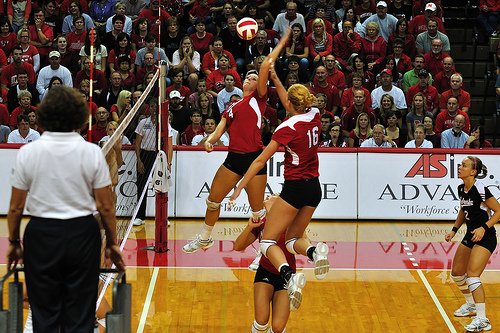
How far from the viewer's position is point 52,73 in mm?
16891

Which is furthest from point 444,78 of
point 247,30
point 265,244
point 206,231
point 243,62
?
point 265,244

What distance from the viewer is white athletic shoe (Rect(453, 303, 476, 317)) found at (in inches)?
390

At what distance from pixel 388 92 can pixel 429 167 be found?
234cm

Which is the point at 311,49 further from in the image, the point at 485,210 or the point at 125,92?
the point at 485,210

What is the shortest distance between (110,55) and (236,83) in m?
3.11

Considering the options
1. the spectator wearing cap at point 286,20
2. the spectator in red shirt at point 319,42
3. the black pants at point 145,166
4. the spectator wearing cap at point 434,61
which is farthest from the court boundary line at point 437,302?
the spectator wearing cap at point 286,20

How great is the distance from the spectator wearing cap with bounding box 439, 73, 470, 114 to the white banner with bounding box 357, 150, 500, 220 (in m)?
2.14

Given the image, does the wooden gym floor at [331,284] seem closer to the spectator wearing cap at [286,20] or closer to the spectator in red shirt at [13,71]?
the spectator in red shirt at [13,71]

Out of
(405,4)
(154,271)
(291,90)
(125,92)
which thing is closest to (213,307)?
(154,271)

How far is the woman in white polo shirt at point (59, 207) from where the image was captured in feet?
17.1

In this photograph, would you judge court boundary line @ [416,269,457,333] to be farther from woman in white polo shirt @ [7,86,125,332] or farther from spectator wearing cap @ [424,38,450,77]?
spectator wearing cap @ [424,38,450,77]

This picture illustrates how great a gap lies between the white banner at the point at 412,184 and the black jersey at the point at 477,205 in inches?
207

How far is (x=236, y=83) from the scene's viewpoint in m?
16.6

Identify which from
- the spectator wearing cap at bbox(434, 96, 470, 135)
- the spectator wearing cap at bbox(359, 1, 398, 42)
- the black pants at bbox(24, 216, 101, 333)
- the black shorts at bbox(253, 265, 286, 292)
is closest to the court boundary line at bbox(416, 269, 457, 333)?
the black shorts at bbox(253, 265, 286, 292)
